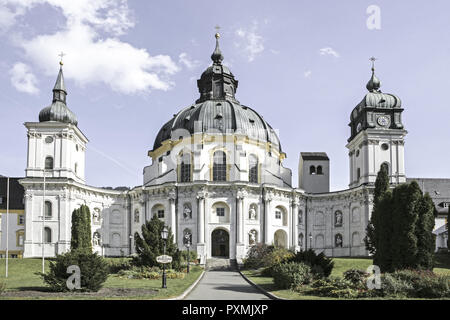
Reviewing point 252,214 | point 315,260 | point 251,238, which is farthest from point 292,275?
point 252,214

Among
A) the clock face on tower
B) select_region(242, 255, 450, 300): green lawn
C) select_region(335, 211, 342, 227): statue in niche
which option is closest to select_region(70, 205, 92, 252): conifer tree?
select_region(242, 255, 450, 300): green lawn

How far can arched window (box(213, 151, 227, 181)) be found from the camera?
71.4 metres

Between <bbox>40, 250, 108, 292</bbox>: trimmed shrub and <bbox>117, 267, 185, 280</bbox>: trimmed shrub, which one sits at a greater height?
<bbox>40, 250, 108, 292</bbox>: trimmed shrub

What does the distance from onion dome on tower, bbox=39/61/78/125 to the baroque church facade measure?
0.13m

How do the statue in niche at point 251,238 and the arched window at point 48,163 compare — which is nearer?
the statue in niche at point 251,238

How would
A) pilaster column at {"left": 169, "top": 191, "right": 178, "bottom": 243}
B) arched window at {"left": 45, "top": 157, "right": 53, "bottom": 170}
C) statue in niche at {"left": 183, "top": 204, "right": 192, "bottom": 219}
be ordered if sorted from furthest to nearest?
arched window at {"left": 45, "top": 157, "right": 53, "bottom": 170} < statue in niche at {"left": 183, "top": 204, "right": 192, "bottom": 219} < pilaster column at {"left": 169, "top": 191, "right": 178, "bottom": 243}

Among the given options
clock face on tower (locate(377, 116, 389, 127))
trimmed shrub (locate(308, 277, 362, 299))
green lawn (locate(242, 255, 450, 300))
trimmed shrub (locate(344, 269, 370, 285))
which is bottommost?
green lawn (locate(242, 255, 450, 300))

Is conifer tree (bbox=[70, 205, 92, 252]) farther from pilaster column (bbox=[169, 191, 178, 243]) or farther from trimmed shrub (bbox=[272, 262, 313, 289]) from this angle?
trimmed shrub (bbox=[272, 262, 313, 289])

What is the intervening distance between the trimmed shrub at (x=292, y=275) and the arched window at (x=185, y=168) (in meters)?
40.0

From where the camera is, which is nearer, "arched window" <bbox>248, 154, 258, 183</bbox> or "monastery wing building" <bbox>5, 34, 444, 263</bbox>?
"monastery wing building" <bbox>5, 34, 444, 263</bbox>

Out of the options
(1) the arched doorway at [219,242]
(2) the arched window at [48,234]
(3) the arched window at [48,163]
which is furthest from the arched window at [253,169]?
(2) the arched window at [48,234]

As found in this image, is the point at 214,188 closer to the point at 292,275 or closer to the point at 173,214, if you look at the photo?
the point at 173,214

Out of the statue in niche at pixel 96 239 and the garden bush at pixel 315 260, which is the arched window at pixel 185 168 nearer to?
the statue in niche at pixel 96 239

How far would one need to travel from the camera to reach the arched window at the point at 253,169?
72750 millimetres
